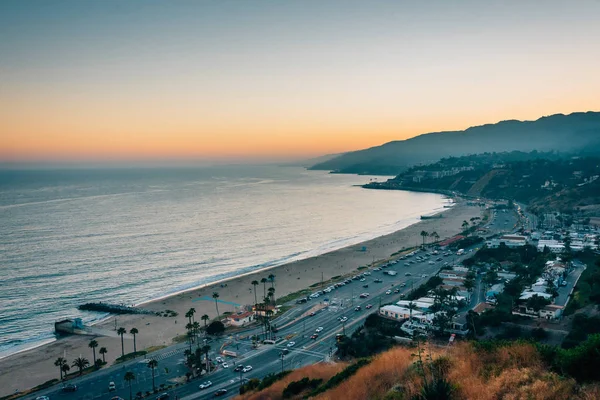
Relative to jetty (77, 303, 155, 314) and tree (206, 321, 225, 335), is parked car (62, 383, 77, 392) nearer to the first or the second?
tree (206, 321, 225, 335)

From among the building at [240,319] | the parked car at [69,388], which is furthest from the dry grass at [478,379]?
the building at [240,319]

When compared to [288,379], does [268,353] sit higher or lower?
lower

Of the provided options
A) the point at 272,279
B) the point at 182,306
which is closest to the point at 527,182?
the point at 272,279

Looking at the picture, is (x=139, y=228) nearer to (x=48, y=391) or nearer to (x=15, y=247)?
(x=15, y=247)

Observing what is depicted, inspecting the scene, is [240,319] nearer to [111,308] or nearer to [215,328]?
[215,328]

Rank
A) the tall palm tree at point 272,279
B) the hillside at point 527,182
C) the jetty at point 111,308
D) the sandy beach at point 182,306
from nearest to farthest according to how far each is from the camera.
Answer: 1. the sandy beach at point 182,306
2. the jetty at point 111,308
3. the tall palm tree at point 272,279
4. the hillside at point 527,182

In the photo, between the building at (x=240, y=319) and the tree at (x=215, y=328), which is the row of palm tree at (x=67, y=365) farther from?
the building at (x=240, y=319)

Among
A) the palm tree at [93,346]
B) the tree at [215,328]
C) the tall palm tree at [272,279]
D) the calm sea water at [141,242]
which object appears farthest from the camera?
the tall palm tree at [272,279]
